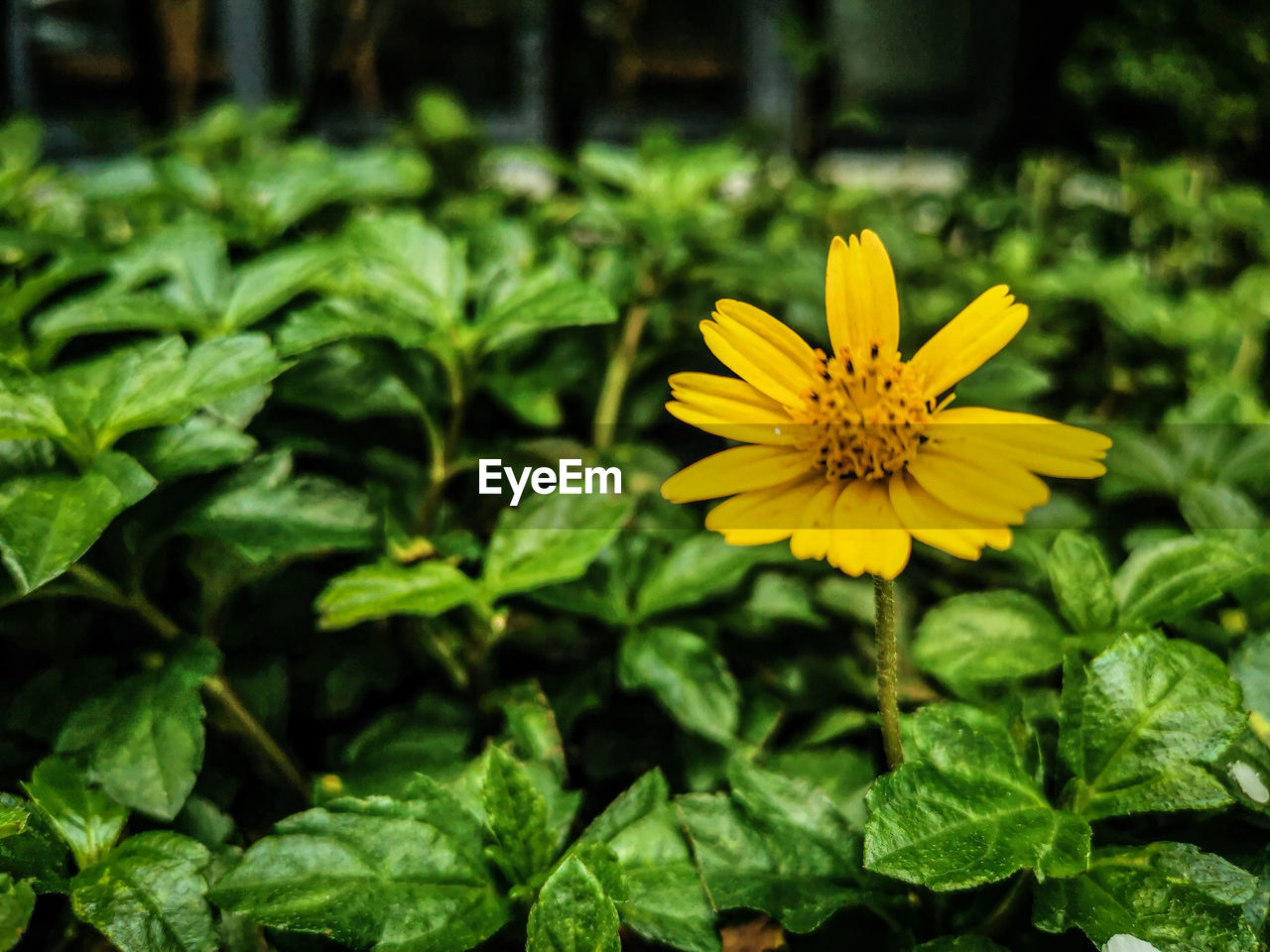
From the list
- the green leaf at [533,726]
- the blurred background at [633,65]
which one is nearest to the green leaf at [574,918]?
the green leaf at [533,726]

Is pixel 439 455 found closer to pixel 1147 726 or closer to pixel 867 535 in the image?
pixel 867 535

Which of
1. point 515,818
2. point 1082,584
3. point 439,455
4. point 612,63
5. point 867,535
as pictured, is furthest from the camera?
point 612,63

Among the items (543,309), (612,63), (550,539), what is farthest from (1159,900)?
(612,63)

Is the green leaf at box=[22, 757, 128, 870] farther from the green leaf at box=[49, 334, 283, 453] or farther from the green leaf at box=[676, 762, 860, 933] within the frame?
the green leaf at box=[676, 762, 860, 933]

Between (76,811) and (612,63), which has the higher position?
(612,63)

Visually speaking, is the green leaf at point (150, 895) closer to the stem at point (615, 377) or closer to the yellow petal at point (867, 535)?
the yellow petal at point (867, 535)

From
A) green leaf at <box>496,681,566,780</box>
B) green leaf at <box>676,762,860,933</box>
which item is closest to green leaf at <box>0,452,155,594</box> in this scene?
green leaf at <box>496,681,566,780</box>

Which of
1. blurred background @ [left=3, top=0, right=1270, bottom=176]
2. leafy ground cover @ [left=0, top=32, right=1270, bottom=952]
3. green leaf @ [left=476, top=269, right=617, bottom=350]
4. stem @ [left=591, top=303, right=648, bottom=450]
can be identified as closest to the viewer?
leafy ground cover @ [left=0, top=32, right=1270, bottom=952]
